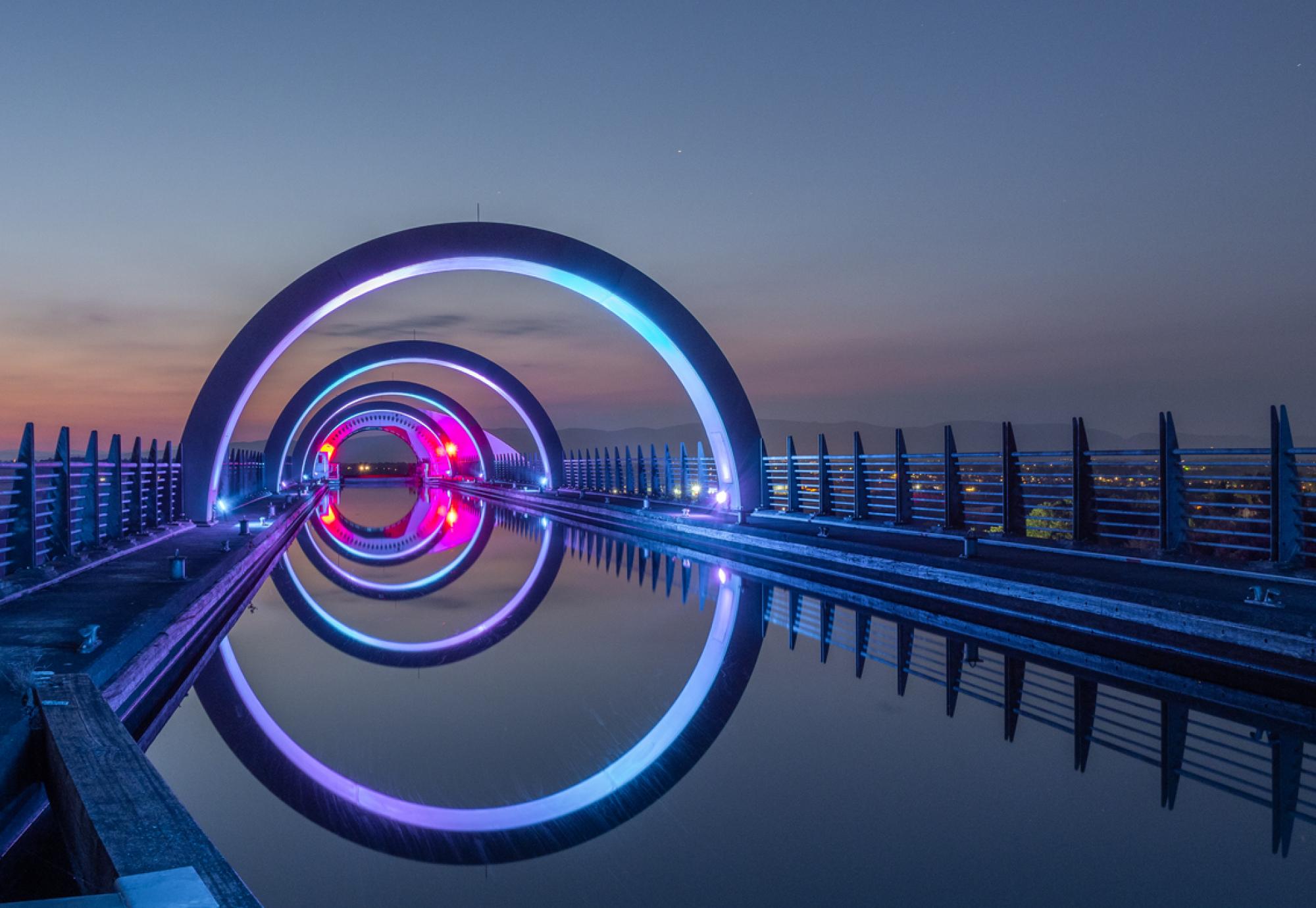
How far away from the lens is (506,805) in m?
3.84

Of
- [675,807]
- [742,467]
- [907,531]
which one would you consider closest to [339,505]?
[742,467]

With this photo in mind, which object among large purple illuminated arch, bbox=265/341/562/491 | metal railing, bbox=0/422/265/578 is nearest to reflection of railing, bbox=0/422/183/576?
metal railing, bbox=0/422/265/578

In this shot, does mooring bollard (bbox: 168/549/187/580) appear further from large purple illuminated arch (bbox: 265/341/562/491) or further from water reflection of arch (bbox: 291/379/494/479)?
water reflection of arch (bbox: 291/379/494/479)

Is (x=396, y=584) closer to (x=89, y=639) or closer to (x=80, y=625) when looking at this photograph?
(x=80, y=625)

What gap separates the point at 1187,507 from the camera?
9.20 metres

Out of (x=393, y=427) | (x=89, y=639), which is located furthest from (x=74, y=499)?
(x=393, y=427)

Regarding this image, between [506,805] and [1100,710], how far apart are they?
3.33 meters

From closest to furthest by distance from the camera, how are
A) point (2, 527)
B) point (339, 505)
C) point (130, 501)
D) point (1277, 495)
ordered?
point (1277, 495) < point (2, 527) < point (130, 501) < point (339, 505)

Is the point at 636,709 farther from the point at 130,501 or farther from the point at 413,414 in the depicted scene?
the point at 413,414

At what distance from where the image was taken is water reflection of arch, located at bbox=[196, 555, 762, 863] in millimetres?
3492

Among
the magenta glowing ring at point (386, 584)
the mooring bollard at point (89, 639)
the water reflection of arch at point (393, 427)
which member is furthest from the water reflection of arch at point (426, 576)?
the water reflection of arch at point (393, 427)

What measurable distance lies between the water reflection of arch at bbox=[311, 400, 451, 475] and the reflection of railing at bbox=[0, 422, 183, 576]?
33.2 metres

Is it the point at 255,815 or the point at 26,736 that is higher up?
the point at 26,736

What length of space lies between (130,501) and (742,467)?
1058cm
